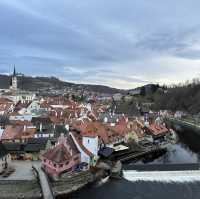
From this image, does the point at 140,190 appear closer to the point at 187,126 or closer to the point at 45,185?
the point at 45,185

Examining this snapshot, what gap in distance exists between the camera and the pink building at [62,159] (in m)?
28.2

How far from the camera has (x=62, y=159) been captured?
28.6 m

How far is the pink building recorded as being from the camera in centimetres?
2825

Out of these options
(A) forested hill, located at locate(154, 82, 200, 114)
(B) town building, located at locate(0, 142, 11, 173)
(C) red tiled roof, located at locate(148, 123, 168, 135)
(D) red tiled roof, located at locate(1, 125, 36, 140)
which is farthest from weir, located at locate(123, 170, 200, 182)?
(A) forested hill, located at locate(154, 82, 200, 114)

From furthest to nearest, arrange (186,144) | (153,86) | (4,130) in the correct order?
(153,86) < (186,144) < (4,130)

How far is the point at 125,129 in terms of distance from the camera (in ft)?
149

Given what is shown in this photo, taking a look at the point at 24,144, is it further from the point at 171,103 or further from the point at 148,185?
the point at 171,103

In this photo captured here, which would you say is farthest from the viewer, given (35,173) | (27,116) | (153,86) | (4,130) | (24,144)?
(153,86)

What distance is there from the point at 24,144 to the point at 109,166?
9492 mm

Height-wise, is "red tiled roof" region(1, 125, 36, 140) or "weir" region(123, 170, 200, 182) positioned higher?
"red tiled roof" region(1, 125, 36, 140)

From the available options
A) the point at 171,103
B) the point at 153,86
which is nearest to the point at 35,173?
the point at 171,103

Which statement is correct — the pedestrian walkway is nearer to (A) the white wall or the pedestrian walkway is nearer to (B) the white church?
(A) the white wall

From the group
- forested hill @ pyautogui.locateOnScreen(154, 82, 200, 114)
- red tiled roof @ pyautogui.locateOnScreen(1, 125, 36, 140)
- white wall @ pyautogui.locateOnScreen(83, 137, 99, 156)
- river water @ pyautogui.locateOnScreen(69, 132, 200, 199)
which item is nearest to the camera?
river water @ pyautogui.locateOnScreen(69, 132, 200, 199)

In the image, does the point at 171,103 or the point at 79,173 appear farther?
the point at 171,103
